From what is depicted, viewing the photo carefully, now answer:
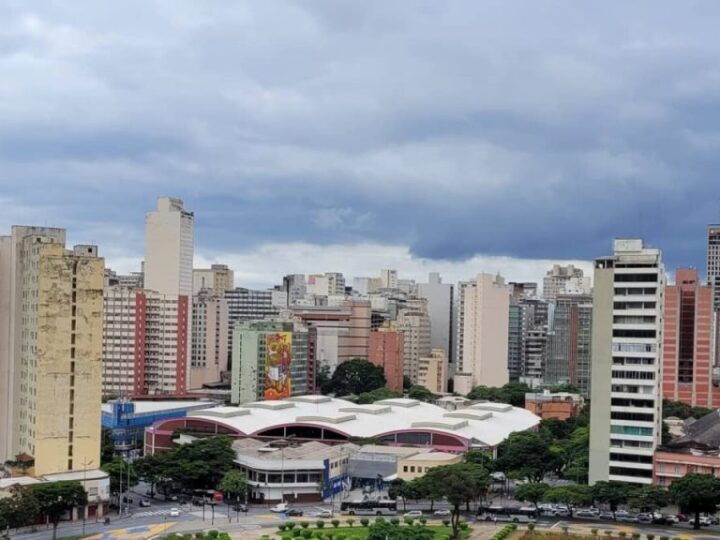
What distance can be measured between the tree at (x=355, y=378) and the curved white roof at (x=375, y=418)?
29.7 metres

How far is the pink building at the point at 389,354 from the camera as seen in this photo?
127875 millimetres

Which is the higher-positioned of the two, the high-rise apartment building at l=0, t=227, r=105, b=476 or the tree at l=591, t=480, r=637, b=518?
the high-rise apartment building at l=0, t=227, r=105, b=476

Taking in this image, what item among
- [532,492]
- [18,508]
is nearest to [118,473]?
[18,508]

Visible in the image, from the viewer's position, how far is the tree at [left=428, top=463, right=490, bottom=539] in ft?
175

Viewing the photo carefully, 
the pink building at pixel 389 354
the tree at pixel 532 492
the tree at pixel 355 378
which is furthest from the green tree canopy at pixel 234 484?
the pink building at pixel 389 354

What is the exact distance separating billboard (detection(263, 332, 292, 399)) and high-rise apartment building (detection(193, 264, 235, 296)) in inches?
2557

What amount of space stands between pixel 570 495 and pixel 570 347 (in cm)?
7135

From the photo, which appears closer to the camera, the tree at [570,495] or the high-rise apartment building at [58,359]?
the tree at [570,495]

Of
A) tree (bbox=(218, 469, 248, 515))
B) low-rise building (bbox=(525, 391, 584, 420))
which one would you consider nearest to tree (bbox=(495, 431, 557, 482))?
tree (bbox=(218, 469, 248, 515))

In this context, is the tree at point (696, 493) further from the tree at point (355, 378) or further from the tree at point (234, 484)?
the tree at point (355, 378)

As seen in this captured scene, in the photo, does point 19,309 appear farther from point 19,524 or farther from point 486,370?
point 486,370

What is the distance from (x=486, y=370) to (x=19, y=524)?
88.0 m

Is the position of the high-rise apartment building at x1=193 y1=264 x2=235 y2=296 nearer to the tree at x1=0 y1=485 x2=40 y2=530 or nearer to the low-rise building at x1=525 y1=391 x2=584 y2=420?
the low-rise building at x1=525 y1=391 x2=584 y2=420

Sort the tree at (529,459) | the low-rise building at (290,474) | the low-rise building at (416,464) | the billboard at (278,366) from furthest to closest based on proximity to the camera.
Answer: the billboard at (278,366) → the tree at (529,459) → the low-rise building at (416,464) → the low-rise building at (290,474)
